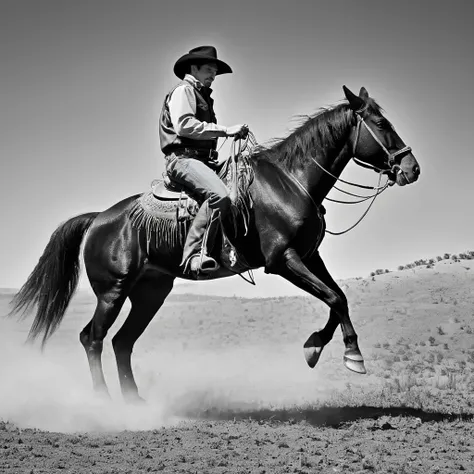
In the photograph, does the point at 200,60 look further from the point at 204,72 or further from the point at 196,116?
the point at 196,116

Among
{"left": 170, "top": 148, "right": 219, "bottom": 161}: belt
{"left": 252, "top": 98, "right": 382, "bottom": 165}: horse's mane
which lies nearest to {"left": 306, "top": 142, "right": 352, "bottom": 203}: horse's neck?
{"left": 252, "top": 98, "right": 382, "bottom": 165}: horse's mane

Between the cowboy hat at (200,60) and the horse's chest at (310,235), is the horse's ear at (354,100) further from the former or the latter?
the cowboy hat at (200,60)

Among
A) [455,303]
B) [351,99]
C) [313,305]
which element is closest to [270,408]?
[351,99]

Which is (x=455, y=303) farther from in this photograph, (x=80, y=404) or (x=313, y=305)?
(x=80, y=404)

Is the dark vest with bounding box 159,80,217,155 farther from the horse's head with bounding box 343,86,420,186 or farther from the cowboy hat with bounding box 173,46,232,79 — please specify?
the horse's head with bounding box 343,86,420,186

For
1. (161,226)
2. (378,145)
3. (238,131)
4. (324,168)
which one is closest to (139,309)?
(161,226)

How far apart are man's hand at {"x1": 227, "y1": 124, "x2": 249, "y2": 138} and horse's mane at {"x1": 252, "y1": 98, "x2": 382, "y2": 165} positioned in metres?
0.49

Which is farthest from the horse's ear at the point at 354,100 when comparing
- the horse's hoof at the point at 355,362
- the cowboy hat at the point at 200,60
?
the horse's hoof at the point at 355,362

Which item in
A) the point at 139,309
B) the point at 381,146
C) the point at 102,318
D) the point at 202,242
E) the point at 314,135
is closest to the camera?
the point at 381,146

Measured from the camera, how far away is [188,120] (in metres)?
7.71

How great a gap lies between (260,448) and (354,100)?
4.13 meters

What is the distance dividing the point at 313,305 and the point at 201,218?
1643 cm

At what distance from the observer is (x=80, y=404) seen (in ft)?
27.7

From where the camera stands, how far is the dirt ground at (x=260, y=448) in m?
5.52
